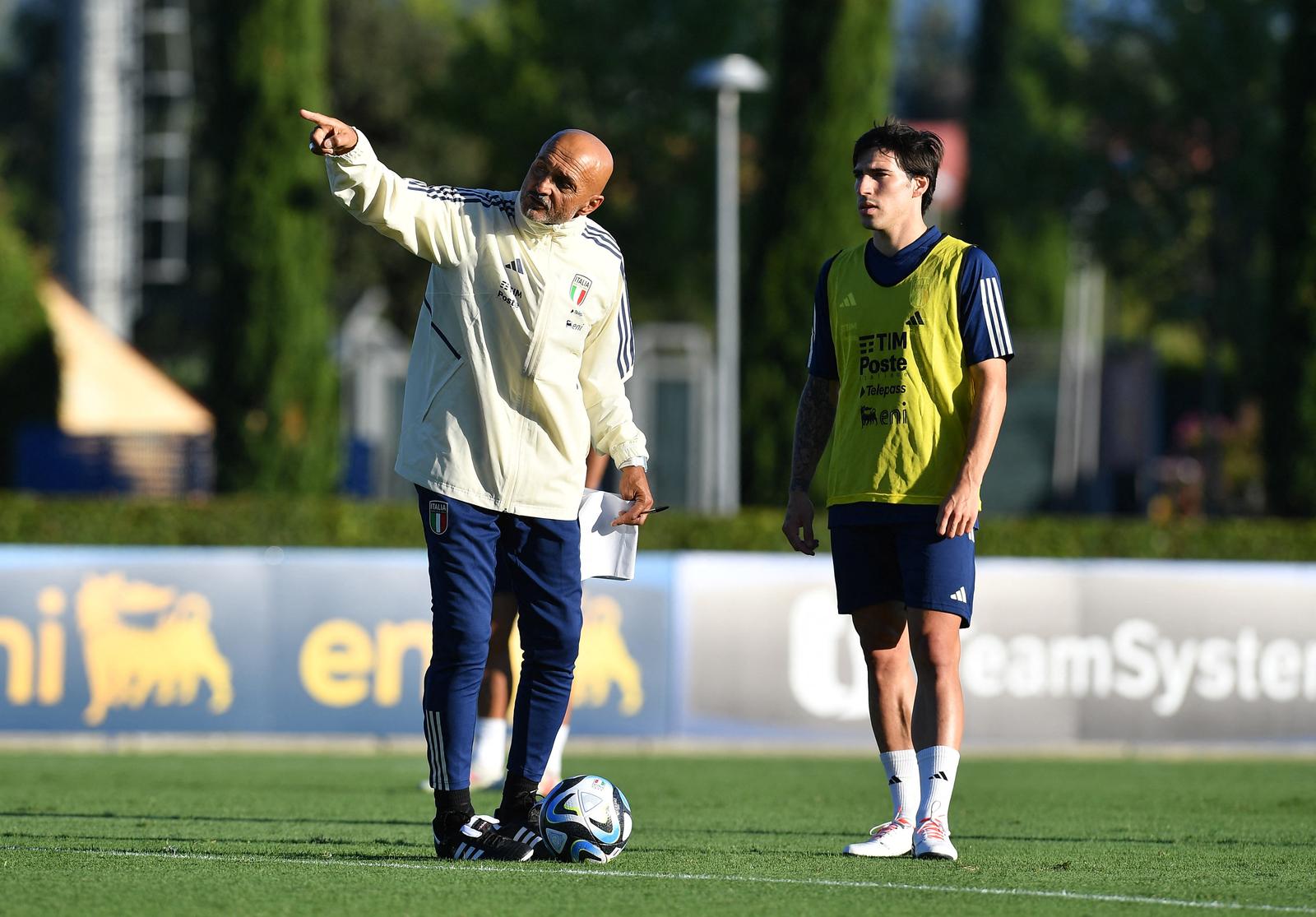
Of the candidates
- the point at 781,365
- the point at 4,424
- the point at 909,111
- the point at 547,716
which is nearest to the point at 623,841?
the point at 547,716

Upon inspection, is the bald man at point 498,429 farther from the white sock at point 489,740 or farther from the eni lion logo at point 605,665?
the eni lion logo at point 605,665

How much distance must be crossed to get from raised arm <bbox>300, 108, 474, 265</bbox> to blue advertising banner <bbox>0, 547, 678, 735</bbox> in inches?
294

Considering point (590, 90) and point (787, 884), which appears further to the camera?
point (590, 90)

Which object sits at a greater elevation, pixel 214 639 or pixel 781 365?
pixel 781 365

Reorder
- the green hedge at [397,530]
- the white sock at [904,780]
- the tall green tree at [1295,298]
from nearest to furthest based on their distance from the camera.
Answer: the white sock at [904,780]
the green hedge at [397,530]
the tall green tree at [1295,298]

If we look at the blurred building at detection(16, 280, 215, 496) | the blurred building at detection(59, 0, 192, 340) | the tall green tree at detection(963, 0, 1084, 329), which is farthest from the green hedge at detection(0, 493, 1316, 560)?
the tall green tree at detection(963, 0, 1084, 329)

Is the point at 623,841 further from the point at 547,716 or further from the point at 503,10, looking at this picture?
the point at 503,10

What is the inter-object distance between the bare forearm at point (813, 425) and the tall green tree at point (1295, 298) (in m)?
12.3

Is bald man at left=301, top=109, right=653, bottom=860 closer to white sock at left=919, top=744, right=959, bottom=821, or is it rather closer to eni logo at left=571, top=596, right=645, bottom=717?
white sock at left=919, top=744, right=959, bottom=821

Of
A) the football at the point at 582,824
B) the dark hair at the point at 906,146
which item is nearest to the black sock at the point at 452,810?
the football at the point at 582,824

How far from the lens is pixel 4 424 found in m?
23.6

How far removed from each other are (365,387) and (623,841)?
20.9 meters

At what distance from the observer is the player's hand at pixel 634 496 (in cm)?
596

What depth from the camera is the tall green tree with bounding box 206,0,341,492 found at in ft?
65.4
